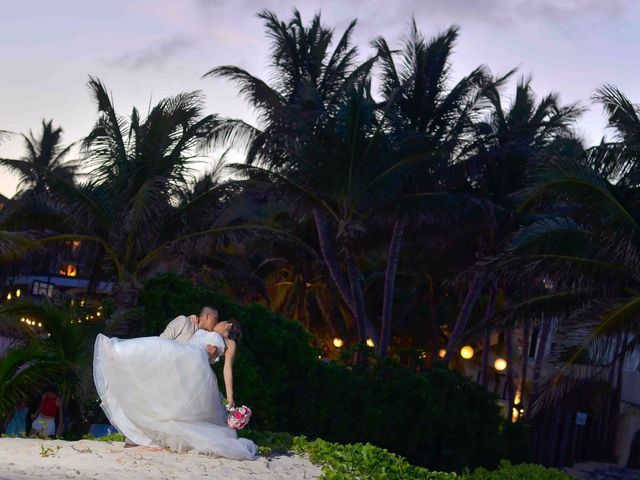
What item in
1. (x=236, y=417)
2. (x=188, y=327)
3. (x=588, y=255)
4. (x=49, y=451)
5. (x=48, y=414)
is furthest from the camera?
(x=588, y=255)

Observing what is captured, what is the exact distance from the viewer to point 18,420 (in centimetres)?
1631

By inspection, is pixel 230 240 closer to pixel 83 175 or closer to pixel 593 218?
pixel 83 175

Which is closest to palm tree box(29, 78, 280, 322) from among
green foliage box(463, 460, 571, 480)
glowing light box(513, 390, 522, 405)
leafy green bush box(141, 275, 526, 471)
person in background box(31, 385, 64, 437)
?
leafy green bush box(141, 275, 526, 471)

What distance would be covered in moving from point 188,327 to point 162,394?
88 centimetres

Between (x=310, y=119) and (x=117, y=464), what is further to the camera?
(x=310, y=119)

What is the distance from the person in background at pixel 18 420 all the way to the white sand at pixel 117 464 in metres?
4.61

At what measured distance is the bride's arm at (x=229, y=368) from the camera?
11.6 m

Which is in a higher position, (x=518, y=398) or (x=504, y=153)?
(x=504, y=153)

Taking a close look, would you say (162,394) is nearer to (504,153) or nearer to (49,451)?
(49,451)

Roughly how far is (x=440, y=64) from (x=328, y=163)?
5.18m

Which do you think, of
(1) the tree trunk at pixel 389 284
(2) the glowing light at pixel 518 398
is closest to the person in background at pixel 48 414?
(1) the tree trunk at pixel 389 284

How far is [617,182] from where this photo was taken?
21.0 metres

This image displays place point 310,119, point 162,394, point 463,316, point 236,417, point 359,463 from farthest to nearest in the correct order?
point 463,316 → point 310,119 → point 359,463 → point 236,417 → point 162,394

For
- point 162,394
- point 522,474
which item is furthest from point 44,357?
point 522,474
